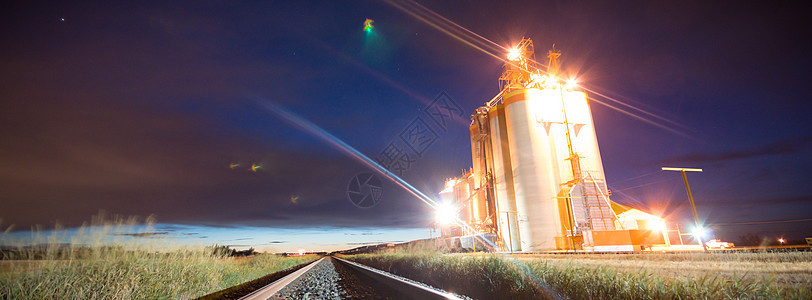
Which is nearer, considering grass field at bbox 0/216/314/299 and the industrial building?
grass field at bbox 0/216/314/299

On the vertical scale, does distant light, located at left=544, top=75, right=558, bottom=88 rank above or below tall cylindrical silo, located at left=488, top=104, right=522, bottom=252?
above

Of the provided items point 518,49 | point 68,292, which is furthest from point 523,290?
point 518,49

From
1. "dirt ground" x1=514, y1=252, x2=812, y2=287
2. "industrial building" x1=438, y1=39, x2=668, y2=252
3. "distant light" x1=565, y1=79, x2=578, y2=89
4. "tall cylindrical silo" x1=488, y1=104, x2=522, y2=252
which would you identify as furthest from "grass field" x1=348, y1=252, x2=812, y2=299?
"distant light" x1=565, y1=79, x2=578, y2=89

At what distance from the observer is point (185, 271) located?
9.05m

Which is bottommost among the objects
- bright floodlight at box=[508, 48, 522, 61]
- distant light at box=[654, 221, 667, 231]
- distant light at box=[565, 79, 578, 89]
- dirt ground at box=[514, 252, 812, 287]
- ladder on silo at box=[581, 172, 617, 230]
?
dirt ground at box=[514, 252, 812, 287]

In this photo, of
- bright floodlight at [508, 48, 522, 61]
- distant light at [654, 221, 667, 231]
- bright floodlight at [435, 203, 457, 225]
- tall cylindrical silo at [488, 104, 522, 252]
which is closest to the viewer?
distant light at [654, 221, 667, 231]

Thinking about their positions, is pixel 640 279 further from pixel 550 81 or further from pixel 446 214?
pixel 446 214

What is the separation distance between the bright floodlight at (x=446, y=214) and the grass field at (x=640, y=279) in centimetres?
3626

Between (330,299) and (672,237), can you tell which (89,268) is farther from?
(672,237)

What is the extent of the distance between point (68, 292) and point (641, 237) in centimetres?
3275

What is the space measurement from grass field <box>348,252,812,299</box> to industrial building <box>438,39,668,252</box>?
1901 centimetres

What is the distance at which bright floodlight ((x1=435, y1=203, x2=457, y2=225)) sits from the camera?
47013 mm

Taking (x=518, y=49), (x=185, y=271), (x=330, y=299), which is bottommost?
(x=330, y=299)

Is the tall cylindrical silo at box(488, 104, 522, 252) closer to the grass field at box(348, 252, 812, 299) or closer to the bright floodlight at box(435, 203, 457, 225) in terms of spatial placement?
the bright floodlight at box(435, 203, 457, 225)
